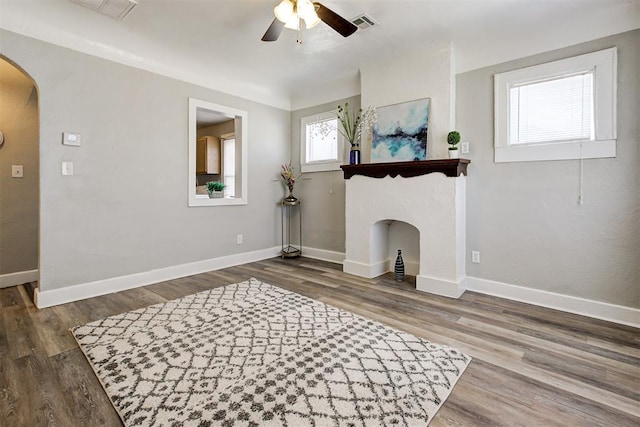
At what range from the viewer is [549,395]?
1612 millimetres

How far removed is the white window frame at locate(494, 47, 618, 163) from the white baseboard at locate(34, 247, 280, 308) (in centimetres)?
354

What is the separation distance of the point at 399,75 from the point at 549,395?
3.32 m

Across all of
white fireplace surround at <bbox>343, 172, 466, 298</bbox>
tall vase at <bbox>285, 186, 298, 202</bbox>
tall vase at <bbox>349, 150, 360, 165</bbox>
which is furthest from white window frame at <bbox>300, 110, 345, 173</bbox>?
white fireplace surround at <bbox>343, 172, 466, 298</bbox>

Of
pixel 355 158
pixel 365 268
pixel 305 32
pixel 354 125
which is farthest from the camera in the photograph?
pixel 354 125

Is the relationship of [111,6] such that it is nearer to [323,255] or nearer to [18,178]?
[18,178]

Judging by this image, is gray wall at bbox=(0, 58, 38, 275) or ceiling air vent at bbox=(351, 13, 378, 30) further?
gray wall at bbox=(0, 58, 38, 275)

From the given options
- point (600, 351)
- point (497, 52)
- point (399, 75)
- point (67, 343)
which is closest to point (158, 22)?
point (399, 75)

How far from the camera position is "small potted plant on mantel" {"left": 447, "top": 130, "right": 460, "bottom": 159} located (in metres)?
3.14

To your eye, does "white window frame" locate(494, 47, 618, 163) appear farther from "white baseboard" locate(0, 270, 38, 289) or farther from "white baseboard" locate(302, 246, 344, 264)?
"white baseboard" locate(0, 270, 38, 289)

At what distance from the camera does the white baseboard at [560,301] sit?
2531 millimetres

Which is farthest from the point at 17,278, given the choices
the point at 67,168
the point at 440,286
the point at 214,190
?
the point at 440,286

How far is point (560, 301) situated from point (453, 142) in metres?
1.79

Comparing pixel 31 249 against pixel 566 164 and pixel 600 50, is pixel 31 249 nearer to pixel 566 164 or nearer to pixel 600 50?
pixel 566 164

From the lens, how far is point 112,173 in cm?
320
